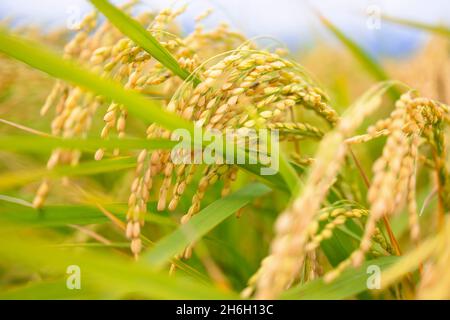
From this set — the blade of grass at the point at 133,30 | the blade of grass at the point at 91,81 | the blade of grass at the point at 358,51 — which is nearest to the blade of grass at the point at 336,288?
the blade of grass at the point at 91,81

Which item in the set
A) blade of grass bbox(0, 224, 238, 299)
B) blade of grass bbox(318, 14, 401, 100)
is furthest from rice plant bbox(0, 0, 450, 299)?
blade of grass bbox(318, 14, 401, 100)

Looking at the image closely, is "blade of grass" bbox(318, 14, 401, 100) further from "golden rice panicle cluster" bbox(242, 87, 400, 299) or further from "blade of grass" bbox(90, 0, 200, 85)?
"golden rice panicle cluster" bbox(242, 87, 400, 299)

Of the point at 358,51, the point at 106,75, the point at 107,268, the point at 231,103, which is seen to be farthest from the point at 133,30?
the point at 358,51

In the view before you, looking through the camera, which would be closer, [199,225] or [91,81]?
[91,81]

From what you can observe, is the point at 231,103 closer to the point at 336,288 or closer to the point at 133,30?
the point at 133,30

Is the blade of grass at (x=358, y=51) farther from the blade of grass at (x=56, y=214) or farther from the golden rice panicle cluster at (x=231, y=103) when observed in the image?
the blade of grass at (x=56, y=214)
